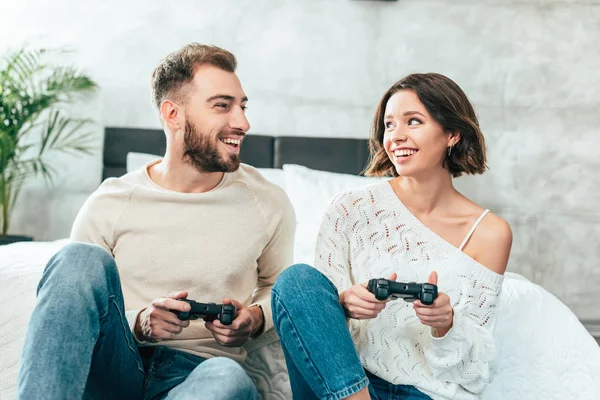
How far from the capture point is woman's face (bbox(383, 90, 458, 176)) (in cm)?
164

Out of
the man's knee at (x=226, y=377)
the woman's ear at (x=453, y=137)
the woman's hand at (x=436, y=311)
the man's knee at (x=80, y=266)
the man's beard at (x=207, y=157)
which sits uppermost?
the woman's ear at (x=453, y=137)

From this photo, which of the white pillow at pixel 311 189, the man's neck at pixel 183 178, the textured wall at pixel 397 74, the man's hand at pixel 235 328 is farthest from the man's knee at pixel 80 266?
the textured wall at pixel 397 74

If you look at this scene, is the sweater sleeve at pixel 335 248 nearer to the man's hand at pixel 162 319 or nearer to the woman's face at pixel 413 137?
the woman's face at pixel 413 137

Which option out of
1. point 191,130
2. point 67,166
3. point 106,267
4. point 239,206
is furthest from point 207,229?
point 67,166

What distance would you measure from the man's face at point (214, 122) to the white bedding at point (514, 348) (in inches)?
17.4

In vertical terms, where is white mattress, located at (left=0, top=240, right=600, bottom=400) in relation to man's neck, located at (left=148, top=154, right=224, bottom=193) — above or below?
below

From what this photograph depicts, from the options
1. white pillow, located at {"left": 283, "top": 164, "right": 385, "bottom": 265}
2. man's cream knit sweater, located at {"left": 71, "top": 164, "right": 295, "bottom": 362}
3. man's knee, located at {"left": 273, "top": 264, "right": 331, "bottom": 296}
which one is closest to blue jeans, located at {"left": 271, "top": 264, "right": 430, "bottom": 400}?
man's knee, located at {"left": 273, "top": 264, "right": 331, "bottom": 296}

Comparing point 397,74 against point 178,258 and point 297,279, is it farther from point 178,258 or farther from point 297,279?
point 297,279

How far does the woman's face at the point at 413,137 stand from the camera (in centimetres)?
164

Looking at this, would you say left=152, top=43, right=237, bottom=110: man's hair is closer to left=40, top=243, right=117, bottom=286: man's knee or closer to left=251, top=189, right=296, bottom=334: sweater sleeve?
left=251, top=189, right=296, bottom=334: sweater sleeve

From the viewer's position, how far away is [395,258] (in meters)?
1.61

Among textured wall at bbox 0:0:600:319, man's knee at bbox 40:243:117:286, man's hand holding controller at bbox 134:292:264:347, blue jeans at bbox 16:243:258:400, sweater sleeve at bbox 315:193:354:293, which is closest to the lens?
blue jeans at bbox 16:243:258:400

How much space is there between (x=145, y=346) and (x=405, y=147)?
73 cm

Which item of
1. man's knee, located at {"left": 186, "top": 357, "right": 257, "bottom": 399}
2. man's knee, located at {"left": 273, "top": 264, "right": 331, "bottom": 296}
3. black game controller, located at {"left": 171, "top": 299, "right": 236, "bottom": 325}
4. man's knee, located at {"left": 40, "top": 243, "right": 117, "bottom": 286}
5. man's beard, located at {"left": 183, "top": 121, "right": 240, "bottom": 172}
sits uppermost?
man's beard, located at {"left": 183, "top": 121, "right": 240, "bottom": 172}
